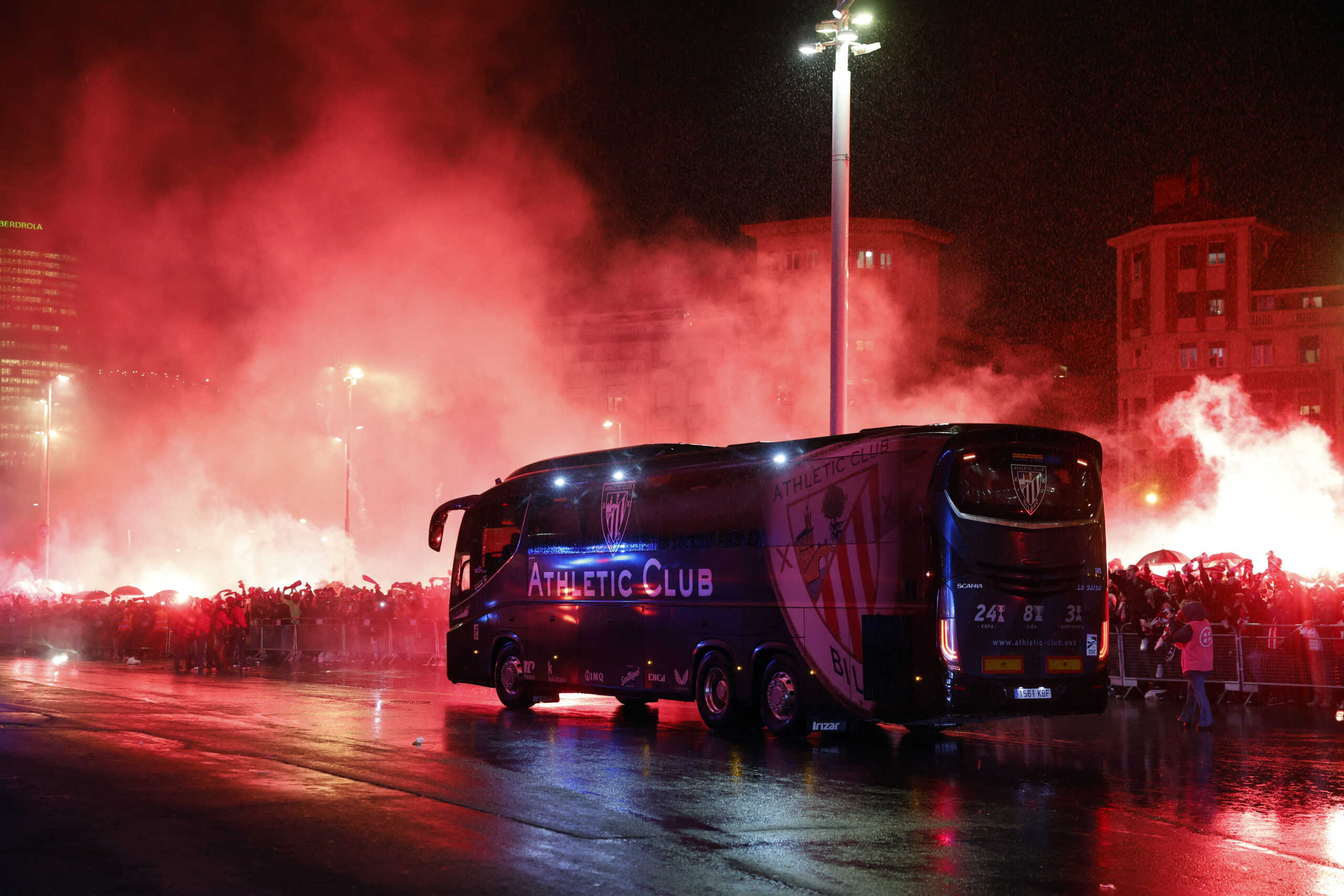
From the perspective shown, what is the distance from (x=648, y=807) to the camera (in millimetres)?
8250

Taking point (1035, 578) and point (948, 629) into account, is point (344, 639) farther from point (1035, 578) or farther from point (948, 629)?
point (1035, 578)

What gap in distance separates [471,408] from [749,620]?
99.7 ft

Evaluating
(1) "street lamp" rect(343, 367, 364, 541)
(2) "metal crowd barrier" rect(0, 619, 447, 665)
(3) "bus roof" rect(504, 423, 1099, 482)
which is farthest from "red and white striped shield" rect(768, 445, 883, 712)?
(1) "street lamp" rect(343, 367, 364, 541)

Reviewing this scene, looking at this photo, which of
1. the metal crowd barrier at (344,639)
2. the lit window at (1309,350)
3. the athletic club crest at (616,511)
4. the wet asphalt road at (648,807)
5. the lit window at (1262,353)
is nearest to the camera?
the wet asphalt road at (648,807)

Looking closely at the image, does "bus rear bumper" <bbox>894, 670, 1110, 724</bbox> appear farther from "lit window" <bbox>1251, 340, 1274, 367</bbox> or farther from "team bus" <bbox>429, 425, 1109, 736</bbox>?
"lit window" <bbox>1251, 340, 1274, 367</bbox>

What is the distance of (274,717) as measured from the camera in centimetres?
1384

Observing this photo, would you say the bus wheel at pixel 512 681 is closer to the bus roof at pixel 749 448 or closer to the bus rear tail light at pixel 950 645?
the bus roof at pixel 749 448

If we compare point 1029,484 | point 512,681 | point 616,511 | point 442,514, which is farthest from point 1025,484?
point 442,514

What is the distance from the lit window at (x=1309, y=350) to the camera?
60.2 metres

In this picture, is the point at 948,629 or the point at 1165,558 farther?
the point at 1165,558

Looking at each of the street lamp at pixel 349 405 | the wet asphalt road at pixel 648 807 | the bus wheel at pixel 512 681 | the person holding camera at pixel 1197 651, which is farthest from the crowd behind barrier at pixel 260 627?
the person holding camera at pixel 1197 651

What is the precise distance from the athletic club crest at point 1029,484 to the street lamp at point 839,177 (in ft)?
12.2

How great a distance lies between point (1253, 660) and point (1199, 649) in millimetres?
3780

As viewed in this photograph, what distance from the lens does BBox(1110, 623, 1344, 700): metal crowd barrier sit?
15148 millimetres
